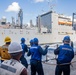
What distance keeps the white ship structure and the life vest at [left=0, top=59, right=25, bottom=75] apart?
35730 millimetres

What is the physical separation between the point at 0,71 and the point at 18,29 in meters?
37.8

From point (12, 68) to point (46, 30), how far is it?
46.2m

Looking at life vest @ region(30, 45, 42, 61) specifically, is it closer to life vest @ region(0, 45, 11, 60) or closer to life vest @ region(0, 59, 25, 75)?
life vest @ region(0, 45, 11, 60)

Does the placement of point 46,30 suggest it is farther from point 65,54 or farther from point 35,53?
point 65,54

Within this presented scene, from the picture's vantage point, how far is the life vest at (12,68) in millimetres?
1903

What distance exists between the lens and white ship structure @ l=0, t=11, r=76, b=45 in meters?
39.1

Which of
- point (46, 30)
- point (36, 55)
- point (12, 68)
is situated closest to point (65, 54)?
point (36, 55)

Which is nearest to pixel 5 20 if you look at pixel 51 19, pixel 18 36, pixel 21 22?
pixel 21 22

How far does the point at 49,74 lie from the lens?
6633 mm

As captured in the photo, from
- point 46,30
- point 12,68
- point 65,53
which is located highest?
point 12,68

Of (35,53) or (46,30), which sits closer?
(35,53)

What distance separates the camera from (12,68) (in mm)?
1934

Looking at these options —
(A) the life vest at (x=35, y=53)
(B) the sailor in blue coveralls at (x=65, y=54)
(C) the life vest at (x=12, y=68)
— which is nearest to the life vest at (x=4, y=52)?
(A) the life vest at (x=35, y=53)

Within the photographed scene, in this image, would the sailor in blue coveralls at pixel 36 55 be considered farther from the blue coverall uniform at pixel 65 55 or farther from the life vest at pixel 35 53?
the blue coverall uniform at pixel 65 55
